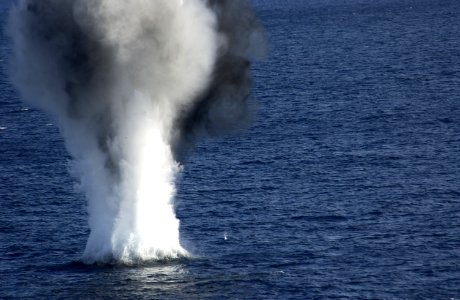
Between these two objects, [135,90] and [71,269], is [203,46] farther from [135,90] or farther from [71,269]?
[71,269]

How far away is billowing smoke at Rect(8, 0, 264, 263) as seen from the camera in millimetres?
137250

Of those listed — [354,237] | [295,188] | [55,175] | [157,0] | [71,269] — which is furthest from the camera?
[55,175]

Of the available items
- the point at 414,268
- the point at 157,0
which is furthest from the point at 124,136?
the point at 414,268

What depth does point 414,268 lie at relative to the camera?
5541 inches

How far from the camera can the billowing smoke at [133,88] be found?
450 ft

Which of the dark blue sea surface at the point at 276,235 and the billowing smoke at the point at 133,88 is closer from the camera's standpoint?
the dark blue sea surface at the point at 276,235

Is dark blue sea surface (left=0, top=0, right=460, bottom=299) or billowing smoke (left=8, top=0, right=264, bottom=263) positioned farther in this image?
billowing smoke (left=8, top=0, right=264, bottom=263)

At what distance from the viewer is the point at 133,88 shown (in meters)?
140

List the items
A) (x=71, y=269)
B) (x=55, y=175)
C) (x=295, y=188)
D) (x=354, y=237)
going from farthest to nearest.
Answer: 1. (x=55, y=175)
2. (x=295, y=188)
3. (x=354, y=237)
4. (x=71, y=269)

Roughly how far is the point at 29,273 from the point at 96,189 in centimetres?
1309

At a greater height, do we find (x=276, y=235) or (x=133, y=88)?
(x=133, y=88)

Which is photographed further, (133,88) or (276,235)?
(276,235)

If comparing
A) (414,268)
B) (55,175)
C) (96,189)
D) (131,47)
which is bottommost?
(414,268)

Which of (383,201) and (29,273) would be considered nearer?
(29,273)
